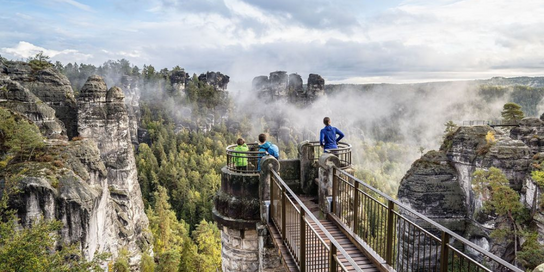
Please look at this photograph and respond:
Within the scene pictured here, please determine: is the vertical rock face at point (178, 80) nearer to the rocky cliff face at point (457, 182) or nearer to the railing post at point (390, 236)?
the rocky cliff face at point (457, 182)

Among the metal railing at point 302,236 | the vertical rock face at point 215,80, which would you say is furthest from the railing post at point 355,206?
the vertical rock face at point 215,80

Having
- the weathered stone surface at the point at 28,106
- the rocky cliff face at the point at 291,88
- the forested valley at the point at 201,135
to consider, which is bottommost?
the forested valley at the point at 201,135

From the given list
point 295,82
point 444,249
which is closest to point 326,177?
point 444,249

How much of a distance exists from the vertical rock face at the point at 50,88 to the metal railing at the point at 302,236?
3596cm

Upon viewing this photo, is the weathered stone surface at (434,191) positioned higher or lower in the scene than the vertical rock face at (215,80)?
lower

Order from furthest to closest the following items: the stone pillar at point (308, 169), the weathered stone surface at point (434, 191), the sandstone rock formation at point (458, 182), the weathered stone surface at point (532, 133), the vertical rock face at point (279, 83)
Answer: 1. the vertical rock face at point (279, 83)
2. the weathered stone surface at point (532, 133)
3. the weathered stone surface at point (434, 191)
4. the sandstone rock formation at point (458, 182)
5. the stone pillar at point (308, 169)

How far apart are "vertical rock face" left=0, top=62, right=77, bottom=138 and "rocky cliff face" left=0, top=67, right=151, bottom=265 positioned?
0.22m

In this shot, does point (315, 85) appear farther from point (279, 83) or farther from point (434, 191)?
point (434, 191)

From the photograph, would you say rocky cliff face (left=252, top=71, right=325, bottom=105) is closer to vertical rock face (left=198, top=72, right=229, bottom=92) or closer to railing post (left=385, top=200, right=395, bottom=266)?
vertical rock face (left=198, top=72, right=229, bottom=92)

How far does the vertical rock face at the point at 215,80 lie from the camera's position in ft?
393

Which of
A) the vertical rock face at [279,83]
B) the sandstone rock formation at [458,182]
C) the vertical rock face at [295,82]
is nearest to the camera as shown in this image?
the sandstone rock formation at [458,182]

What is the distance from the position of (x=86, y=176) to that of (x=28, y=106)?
33.7 feet

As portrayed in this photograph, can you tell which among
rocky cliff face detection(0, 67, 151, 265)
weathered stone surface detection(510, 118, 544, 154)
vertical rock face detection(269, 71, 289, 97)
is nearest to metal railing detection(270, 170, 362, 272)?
rocky cliff face detection(0, 67, 151, 265)

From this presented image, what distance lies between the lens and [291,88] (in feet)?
429
